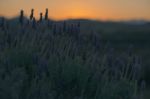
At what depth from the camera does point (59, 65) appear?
5832 mm

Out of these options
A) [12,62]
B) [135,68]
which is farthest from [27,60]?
[135,68]

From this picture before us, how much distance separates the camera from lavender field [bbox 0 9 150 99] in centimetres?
540

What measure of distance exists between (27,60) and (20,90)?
2.18 ft

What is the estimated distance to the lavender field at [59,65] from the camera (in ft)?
17.7

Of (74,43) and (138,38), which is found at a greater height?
(74,43)

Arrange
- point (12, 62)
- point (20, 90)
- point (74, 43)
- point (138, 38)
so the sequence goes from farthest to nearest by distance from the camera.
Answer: point (138, 38) → point (74, 43) → point (12, 62) → point (20, 90)

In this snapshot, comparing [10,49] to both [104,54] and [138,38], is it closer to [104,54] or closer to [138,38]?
[104,54]

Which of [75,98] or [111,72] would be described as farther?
[111,72]

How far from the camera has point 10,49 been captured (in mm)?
5867

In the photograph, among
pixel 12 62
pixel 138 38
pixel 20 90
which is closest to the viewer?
pixel 20 90

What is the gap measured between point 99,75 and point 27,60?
0.73m

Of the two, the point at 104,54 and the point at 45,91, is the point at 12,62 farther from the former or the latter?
the point at 104,54

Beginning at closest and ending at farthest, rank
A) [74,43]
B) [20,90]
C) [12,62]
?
[20,90] < [12,62] < [74,43]

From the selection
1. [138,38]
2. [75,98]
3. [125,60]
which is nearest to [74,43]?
[125,60]
